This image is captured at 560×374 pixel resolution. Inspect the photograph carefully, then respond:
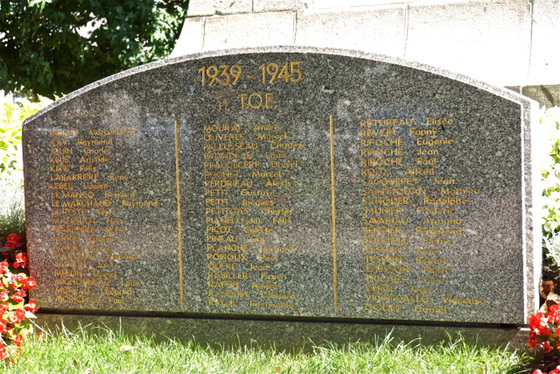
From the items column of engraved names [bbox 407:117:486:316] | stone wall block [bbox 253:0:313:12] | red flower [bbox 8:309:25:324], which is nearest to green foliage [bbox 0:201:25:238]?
red flower [bbox 8:309:25:324]

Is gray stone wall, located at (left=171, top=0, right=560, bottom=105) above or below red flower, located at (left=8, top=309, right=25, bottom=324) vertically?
above

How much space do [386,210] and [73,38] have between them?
10.3 m

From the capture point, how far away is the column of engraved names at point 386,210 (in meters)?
4.27

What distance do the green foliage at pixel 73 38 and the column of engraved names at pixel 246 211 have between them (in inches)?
323

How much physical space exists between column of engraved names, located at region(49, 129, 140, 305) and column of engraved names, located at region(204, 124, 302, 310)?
57 cm

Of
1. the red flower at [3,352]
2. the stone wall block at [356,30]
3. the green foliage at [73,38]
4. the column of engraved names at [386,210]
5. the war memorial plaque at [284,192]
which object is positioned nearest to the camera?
the war memorial plaque at [284,192]

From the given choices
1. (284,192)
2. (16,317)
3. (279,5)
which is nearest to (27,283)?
(16,317)

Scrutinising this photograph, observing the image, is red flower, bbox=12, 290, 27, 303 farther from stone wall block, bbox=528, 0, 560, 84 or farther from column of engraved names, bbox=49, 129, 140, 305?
stone wall block, bbox=528, 0, 560, 84

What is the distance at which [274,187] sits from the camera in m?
4.50

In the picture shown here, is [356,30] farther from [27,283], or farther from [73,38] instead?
[73,38]

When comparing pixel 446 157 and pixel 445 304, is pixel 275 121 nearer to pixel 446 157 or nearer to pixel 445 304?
pixel 446 157

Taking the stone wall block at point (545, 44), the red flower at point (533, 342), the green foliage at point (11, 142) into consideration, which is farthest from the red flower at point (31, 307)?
the stone wall block at point (545, 44)

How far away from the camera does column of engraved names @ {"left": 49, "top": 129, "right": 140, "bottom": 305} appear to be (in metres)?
4.79

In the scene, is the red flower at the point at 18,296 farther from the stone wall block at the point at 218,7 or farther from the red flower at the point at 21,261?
the stone wall block at the point at 218,7
